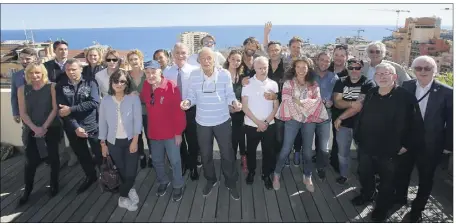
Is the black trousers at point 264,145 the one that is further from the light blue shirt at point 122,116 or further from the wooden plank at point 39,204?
the wooden plank at point 39,204

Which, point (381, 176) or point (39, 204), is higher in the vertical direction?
point (381, 176)

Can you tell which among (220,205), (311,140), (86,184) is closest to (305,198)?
(311,140)

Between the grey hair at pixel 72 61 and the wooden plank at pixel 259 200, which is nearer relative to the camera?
the wooden plank at pixel 259 200

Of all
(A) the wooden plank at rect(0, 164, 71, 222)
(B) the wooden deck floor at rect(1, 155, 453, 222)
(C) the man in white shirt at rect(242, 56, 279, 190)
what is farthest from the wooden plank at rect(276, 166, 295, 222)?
(A) the wooden plank at rect(0, 164, 71, 222)

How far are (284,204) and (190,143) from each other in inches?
51.1

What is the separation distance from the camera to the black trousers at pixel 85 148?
3.43 m

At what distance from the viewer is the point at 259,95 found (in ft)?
10.3

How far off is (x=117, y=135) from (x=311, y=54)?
2389 millimetres

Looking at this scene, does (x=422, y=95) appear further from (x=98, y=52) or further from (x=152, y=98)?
(x=98, y=52)

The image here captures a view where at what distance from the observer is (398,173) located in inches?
118

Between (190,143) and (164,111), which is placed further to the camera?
(190,143)

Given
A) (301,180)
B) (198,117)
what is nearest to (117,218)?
(198,117)

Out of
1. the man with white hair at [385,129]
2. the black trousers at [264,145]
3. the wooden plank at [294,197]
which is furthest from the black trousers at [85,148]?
the man with white hair at [385,129]

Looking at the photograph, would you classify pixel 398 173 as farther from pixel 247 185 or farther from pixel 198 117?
pixel 198 117
